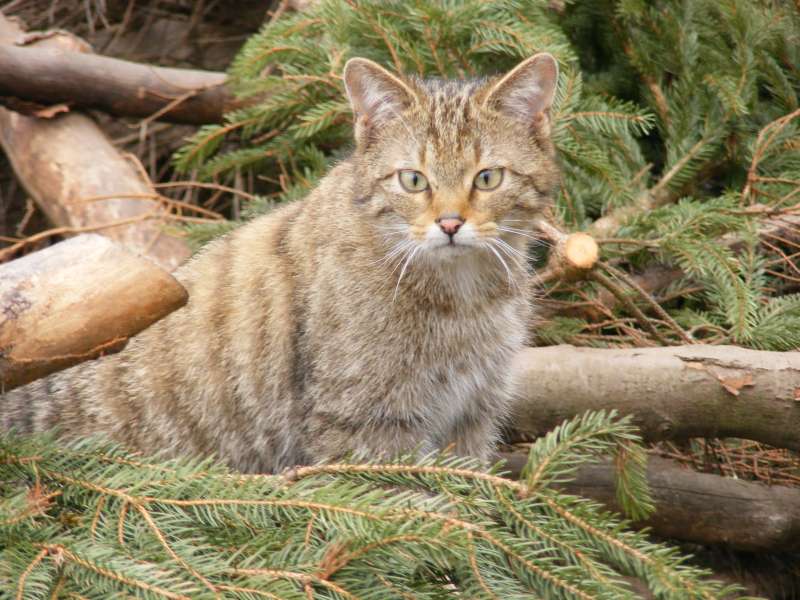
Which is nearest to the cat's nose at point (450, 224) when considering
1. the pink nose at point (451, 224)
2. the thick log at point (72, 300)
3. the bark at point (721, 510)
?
the pink nose at point (451, 224)

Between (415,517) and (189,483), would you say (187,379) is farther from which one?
(415,517)

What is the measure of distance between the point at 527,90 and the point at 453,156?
34 centimetres

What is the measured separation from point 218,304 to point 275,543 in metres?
1.33

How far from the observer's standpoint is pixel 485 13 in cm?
386

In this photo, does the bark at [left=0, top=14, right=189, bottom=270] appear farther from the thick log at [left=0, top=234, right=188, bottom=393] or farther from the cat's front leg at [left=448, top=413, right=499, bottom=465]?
the thick log at [left=0, top=234, right=188, bottom=393]

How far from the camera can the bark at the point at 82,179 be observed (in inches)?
→ 179

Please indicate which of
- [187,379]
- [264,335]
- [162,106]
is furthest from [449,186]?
[162,106]

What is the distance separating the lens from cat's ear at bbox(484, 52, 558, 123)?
3047mm

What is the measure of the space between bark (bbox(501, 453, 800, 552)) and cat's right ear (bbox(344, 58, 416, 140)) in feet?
4.94

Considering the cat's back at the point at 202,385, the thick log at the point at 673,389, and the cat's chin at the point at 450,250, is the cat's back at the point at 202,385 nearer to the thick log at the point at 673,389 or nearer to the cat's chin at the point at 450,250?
the cat's chin at the point at 450,250

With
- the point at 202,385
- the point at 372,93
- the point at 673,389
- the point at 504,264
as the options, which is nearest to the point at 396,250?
the point at 504,264

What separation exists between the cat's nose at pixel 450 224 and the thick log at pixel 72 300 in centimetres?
93

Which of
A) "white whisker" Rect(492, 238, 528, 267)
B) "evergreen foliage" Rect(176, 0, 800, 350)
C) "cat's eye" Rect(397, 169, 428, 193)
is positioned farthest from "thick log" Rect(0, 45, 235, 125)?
"white whisker" Rect(492, 238, 528, 267)

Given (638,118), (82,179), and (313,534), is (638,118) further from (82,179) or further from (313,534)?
(82,179)
